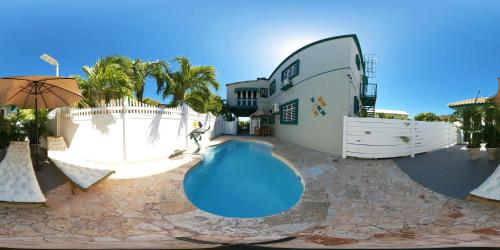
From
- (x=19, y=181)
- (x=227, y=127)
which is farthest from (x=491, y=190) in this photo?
(x=227, y=127)

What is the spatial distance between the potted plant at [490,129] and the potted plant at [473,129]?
0.14 m

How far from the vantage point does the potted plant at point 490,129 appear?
269 inches

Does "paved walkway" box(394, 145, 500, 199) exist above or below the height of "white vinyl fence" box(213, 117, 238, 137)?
below

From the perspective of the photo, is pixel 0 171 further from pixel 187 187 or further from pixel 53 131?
pixel 53 131

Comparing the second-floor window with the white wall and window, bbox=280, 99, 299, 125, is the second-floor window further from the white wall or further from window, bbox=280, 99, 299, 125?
window, bbox=280, 99, 299, 125

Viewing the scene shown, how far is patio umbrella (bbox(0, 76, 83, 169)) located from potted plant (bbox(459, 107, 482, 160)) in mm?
11486

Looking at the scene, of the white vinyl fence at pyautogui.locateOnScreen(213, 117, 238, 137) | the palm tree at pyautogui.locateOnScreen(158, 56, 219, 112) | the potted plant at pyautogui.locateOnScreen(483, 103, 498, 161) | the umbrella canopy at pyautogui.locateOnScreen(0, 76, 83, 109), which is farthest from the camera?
the white vinyl fence at pyautogui.locateOnScreen(213, 117, 238, 137)

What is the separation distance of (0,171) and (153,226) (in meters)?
3.53

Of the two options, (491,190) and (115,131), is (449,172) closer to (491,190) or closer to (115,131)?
(491,190)

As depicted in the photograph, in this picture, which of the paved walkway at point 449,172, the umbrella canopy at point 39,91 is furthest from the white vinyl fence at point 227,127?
the paved walkway at point 449,172

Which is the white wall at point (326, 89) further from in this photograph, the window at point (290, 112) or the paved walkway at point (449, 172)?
the paved walkway at point (449, 172)

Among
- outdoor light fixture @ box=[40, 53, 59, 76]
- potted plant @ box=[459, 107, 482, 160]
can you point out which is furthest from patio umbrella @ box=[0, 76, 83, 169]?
potted plant @ box=[459, 107, 482, 160]

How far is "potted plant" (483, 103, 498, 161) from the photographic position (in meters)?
6.83

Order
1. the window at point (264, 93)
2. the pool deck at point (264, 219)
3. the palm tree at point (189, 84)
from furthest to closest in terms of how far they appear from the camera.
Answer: the window at point (264, 93) < the palm tree at point (189, 84) < the pool deck at point (264, 219)
